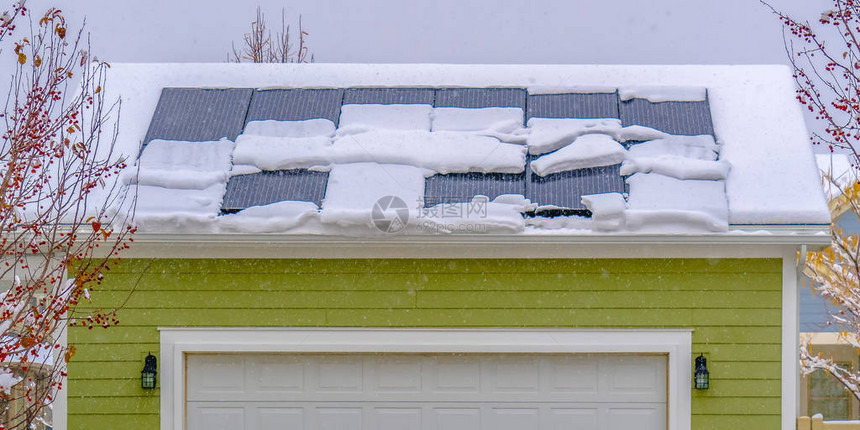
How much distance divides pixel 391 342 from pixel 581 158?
6.29 ft

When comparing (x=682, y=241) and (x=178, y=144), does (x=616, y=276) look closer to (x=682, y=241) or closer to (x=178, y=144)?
(x=682, y=241)

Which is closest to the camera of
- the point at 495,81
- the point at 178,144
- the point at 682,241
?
the point at 682,241

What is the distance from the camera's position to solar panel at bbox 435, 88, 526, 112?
7.47 m

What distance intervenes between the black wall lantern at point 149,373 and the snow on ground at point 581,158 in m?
3.04

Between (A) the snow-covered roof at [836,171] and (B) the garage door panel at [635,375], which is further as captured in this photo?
(A) the snow-covered roof at [836,171]

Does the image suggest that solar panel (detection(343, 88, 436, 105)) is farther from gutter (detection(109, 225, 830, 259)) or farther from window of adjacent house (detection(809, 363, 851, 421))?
window of adjacent house (detection(809, 363, 851, 421))

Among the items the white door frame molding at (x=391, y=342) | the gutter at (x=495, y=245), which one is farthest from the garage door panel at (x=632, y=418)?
the gutter at (x=495, y=245)

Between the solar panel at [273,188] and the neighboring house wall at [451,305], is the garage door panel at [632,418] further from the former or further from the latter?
the solar panel at [273,188]

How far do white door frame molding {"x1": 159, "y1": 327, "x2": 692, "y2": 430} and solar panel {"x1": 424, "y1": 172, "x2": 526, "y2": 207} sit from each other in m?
0.93

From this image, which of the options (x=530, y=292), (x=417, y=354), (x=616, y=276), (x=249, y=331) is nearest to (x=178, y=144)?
(x=249, y=331)

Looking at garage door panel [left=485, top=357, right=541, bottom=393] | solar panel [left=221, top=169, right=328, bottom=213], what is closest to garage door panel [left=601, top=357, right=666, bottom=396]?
garage door panel [left=485, top=357, right=541, bottom=393]

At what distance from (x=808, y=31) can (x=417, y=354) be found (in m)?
3.44

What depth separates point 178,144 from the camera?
6898 millimetres

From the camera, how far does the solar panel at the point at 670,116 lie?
696cm
